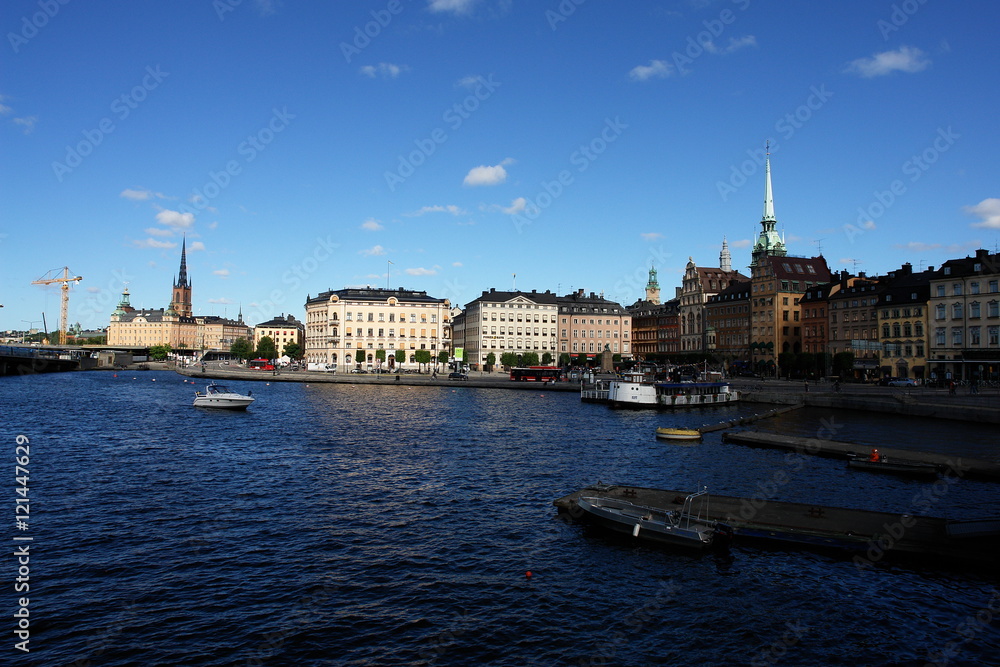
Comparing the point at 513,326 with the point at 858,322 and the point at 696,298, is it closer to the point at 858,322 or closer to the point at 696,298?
the point at 696,298

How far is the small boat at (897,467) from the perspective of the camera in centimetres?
4148

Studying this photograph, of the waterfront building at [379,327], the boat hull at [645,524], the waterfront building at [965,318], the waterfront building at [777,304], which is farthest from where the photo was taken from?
the waterfront building at [379,327]

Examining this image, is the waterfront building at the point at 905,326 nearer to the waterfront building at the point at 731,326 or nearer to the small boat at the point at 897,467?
the waterfront building at the point at 731,326

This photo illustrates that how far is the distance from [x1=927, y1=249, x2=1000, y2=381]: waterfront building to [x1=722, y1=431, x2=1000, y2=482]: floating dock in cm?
5263

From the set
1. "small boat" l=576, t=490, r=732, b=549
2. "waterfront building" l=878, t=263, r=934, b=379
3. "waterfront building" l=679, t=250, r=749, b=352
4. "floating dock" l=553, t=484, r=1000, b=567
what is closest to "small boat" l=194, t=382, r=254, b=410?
"floating dock" l=553, t=484, r=1000, b=567

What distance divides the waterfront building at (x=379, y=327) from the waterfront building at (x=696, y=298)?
64.8 m

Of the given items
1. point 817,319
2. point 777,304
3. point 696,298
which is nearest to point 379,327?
point 696,298

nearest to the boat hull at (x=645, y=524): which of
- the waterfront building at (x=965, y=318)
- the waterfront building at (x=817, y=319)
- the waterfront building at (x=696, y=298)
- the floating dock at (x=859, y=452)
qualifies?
the floating dock at (x=859, y=452)

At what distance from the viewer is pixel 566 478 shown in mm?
40281

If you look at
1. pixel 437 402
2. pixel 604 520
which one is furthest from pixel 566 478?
pixel 437 402

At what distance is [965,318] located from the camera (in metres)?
99.2

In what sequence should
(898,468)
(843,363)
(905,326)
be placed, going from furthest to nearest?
(843,363)
(905,326)
(898,468)

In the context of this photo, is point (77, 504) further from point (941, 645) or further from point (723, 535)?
point (941, 645)

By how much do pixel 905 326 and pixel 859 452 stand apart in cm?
7399
